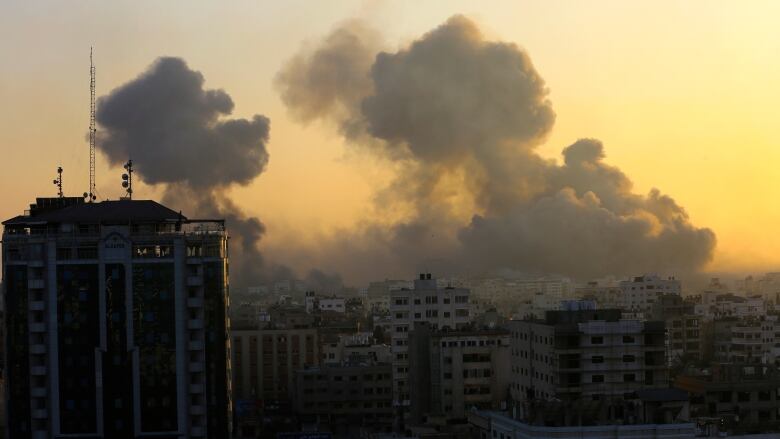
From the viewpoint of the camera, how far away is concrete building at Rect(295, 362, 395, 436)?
292 ft

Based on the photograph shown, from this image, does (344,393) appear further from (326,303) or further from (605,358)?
(326,303)

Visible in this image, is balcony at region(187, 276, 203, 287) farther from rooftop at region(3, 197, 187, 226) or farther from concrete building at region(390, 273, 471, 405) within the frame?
concrete building at region(390, 273, 471, 405)

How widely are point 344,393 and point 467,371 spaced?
13.5 m

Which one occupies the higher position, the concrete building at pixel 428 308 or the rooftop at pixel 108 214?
the rooftop at pixel 108 214

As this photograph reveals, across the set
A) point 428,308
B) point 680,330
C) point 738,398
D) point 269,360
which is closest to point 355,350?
→ point 269,360

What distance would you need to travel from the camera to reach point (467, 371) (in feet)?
255

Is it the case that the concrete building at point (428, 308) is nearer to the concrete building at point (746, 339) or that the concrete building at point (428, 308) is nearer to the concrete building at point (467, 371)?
the concrete building at point (467, 371)

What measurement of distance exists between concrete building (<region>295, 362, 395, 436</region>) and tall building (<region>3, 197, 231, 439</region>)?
35.2 metres

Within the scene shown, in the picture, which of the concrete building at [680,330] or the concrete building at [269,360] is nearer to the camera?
the concrete building at [269,360]

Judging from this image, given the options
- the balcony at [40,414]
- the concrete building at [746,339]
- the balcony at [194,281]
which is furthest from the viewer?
the concrete building at [746,339]

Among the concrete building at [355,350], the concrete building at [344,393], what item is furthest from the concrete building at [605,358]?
the concrete building at [355,350]

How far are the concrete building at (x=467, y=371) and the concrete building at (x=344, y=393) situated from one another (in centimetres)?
987

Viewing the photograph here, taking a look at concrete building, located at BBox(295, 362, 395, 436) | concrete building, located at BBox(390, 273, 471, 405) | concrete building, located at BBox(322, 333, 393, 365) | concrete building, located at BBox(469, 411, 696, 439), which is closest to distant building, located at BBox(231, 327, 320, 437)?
concrete building, located at BBox(322, 333, 393, 365)

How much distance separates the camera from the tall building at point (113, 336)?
53.1 meters
